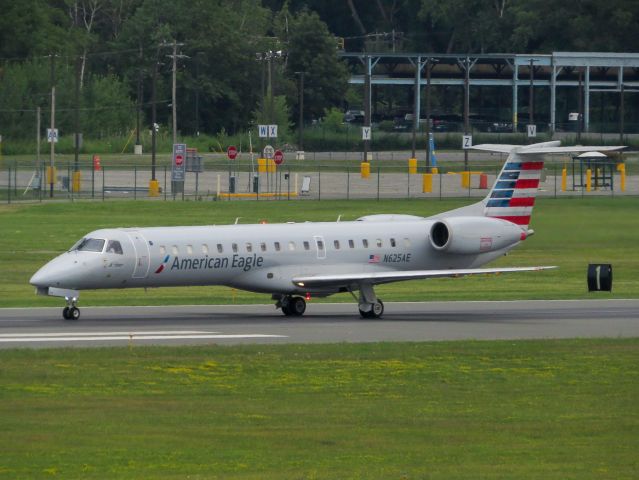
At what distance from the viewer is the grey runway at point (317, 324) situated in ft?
102

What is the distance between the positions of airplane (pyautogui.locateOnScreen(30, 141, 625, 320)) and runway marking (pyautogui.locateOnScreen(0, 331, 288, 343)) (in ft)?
6.96

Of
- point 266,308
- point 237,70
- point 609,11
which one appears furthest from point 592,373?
point 609,11

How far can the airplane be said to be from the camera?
33.7 metres

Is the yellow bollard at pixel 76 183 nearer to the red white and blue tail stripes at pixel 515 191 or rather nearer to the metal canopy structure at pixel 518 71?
the red white and blue tail stripes at pixel 515 191

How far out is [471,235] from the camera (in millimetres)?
36844

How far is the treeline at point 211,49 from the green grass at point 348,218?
1498 inches

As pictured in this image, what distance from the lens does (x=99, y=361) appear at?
26.8 meters

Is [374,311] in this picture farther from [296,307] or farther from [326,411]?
[326,411]

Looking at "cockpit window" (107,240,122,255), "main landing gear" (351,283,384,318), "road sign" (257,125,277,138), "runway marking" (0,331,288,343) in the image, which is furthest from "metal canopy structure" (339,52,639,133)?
"runway marking" (0,331,288,343)

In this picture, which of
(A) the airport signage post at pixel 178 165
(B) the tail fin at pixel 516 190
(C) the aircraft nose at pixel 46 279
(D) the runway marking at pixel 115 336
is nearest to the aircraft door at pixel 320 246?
(B) the tail fin at pixel 516 190

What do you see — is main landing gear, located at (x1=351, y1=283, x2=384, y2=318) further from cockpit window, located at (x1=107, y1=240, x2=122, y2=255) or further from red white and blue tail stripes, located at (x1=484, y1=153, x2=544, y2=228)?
cockpit window, located at (x1=107, y1=240, x2=122, y2=255)

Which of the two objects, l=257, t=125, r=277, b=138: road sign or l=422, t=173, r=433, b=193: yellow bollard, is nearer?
l=422, t=173, r=433, b=193: yellow bollard

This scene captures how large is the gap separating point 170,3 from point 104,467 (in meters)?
124

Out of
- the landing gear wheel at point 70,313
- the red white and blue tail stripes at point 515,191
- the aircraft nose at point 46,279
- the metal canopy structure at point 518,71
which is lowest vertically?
the landing gear wheel at point 70,313
